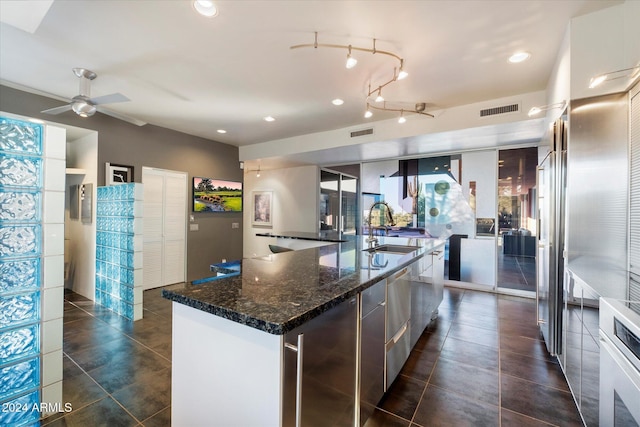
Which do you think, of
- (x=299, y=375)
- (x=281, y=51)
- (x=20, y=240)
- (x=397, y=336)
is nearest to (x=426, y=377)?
(x=397, y=336)

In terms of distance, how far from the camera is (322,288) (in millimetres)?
1301

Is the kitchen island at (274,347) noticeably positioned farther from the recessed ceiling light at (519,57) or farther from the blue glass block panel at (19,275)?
the recessed ceiling light at (519,57)

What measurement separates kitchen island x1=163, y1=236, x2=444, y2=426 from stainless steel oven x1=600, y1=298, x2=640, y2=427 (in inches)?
38.7

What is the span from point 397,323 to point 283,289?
1.07 meters

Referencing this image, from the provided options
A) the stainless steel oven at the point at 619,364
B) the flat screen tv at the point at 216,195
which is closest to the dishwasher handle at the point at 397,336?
the stainless steel oven at the point at 619,364

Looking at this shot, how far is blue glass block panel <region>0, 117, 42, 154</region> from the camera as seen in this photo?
155cm

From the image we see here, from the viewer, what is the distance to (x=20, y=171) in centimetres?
161

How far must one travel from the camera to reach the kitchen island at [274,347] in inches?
38.1

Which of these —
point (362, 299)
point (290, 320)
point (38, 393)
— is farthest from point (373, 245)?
point (38, 393)

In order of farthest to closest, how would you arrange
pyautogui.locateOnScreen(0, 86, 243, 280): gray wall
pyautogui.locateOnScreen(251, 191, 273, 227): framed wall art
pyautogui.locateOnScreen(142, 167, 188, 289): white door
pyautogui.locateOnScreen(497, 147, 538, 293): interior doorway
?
1. pyautogui.locateOnScreen(251, 191, 273, 227): framed wall art
2. pyautogui.locateOnScreen(142, 167, 188, 289): white door
3. pyautogui.locateOnScreen(497, 147, 538, 293): interior doorway
4. pyautogui.locateOnScreen(0, 86, 243, 280): gray wall

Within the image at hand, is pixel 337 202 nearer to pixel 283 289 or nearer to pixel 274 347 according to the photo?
pixel 283 289

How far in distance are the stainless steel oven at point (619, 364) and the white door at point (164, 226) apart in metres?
5.42

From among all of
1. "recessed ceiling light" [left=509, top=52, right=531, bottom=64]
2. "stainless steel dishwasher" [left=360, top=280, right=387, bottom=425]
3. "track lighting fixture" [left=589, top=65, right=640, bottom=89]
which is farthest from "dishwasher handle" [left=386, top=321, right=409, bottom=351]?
"recessed ceiling light" [left=509, top=52, right=531, bottom=64]

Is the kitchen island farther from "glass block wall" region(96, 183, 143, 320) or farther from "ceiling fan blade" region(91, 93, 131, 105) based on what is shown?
"glass block wall" region(96, 183, 143, 320)
